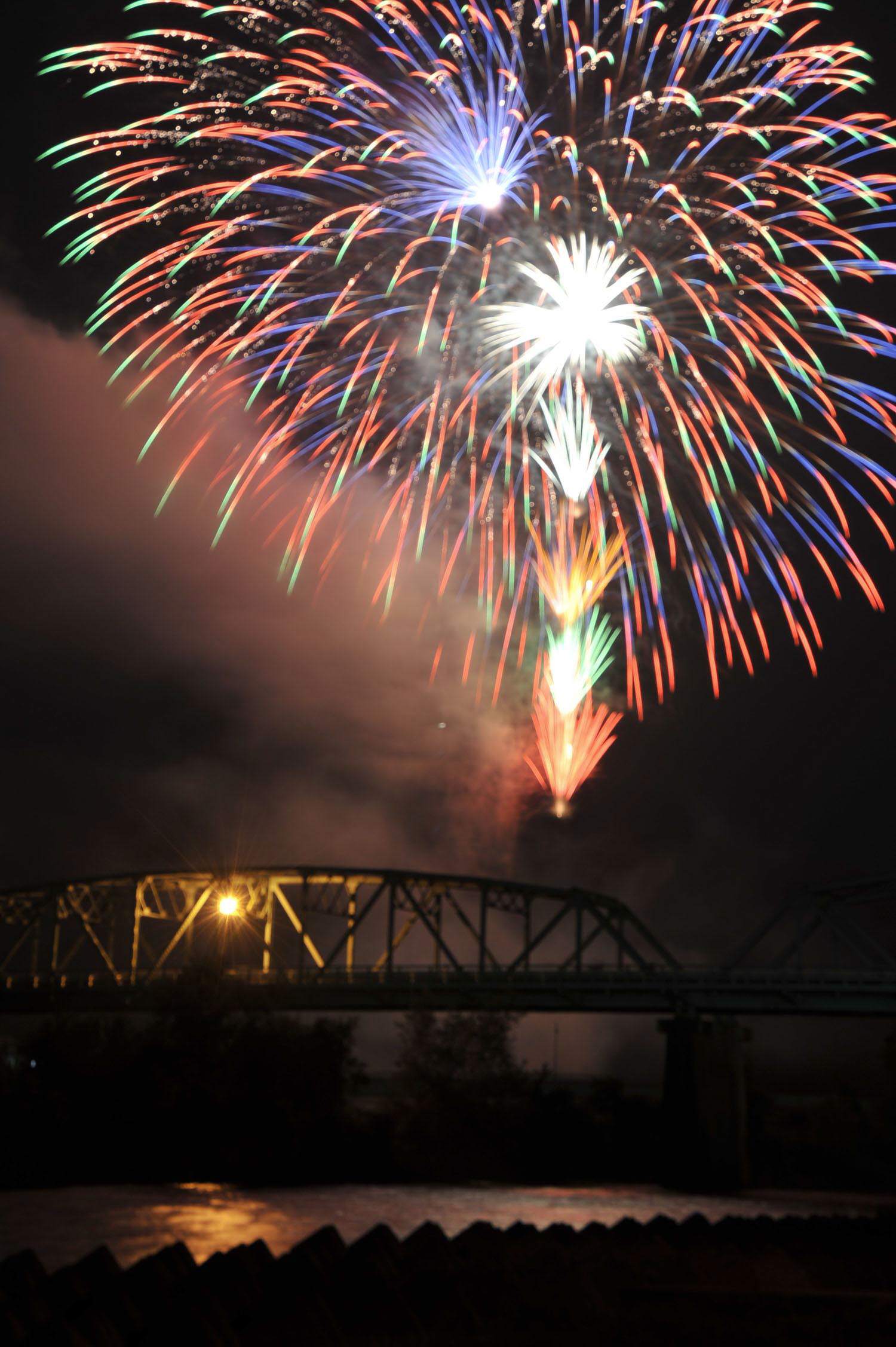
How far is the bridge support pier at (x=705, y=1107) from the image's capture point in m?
67.8

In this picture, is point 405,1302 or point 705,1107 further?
point 705,1107

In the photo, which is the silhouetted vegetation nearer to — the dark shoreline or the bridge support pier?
the bridge support pier

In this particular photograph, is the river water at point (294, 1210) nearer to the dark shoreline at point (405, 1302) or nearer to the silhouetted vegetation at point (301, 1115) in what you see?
the silhouetted vegetation at point (301, 1115)

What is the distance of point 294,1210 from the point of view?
49.2 metres

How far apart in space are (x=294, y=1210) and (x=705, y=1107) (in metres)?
27.2

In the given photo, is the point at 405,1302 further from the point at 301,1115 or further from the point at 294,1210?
the point at 301,1115

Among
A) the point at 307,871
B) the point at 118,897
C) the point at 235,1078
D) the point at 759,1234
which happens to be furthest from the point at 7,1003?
the point at 759,1234

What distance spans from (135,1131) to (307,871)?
105ft

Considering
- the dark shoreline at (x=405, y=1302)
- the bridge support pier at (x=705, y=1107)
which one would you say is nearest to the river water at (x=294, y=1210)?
the bridge support pier at (x=705, y=1107)

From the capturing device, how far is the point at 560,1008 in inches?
3187

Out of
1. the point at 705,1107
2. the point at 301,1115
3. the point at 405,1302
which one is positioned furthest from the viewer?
the point at 705,1107

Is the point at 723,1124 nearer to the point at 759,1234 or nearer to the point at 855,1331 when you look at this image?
the point at 759,1234

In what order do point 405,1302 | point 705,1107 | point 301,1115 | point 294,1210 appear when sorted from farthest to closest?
point 705,1107 < point 301,1115 < point 294,1210 < point 405,1302

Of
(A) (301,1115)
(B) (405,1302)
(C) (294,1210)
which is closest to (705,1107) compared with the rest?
(A) (301,1115)
